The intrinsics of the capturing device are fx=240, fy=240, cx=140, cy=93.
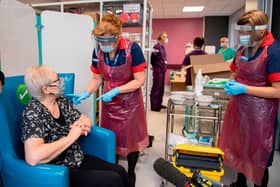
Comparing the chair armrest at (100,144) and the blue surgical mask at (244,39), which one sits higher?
the blue surgical mask at (244,39)

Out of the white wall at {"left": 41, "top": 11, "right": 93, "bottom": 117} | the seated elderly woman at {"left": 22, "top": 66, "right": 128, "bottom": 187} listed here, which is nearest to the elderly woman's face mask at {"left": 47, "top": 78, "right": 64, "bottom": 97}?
the seated elderly woman at {"left": 22, "top": 66, "right": 128, "bottom": 187}

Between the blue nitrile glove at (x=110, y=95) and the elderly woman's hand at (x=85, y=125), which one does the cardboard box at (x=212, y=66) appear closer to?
the blue nitrile glove at (x=110, y=95)

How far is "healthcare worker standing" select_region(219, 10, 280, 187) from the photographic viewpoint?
5.05 ft

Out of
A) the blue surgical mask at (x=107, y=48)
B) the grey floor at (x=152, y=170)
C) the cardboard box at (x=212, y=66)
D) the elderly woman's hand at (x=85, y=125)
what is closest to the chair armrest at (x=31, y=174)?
the elderly woman's hand at (x=85, y=125)

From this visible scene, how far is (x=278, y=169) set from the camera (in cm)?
241

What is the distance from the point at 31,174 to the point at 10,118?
0.41m

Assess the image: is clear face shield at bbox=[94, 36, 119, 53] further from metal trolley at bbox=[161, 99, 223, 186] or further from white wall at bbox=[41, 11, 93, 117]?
white wall at bbox=[41, 11, 93, 117]

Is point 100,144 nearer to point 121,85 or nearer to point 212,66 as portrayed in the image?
point 121,85

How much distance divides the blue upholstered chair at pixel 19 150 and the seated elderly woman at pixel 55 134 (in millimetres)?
69

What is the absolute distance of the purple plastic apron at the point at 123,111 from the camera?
1824 mm

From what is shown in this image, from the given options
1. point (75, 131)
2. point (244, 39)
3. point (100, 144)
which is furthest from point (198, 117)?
point (75, 131)

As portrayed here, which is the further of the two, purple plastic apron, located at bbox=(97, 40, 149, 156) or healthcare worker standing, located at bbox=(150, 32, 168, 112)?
healthcare worker standing, located at bbox=(150, 32, 168, 112)

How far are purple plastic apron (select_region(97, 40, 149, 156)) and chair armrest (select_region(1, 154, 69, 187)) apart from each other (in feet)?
2.41

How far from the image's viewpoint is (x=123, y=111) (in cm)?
186
